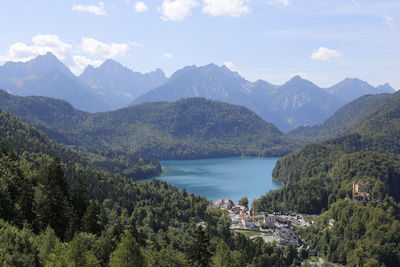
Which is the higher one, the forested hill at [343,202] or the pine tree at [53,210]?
the pine tree at [53,210]

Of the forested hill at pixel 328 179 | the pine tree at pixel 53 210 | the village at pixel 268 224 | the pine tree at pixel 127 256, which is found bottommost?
the village at pixel 268 224

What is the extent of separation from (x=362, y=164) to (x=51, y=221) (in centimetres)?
9651

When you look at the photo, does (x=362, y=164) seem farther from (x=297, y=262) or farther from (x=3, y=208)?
(x=3, y=208)

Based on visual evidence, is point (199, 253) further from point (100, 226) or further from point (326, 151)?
point (326, 151)

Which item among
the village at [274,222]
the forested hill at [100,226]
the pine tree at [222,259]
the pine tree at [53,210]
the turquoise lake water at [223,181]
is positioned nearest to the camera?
the forested hill at [100,226]

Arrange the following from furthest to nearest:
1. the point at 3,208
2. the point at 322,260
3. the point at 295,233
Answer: the point at 295,233 < the point at 322,260 < the point at 3,208

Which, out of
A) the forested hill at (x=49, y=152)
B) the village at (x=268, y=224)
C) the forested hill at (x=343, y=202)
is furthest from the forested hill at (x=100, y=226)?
the forested hill at (x=343, y=202)

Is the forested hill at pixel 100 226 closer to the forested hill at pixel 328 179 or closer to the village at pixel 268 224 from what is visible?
the village at pixel 268 224

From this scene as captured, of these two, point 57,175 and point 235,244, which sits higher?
point 57,175

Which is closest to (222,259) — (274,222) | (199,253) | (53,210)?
(199,253)

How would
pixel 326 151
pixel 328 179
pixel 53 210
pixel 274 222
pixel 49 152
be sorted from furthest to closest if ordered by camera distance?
pixel 326 151
pixel 328 179
pixel 49 152
pixel 274 222
pixel 53 210

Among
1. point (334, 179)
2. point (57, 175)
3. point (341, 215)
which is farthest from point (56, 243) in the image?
point (334, 179)

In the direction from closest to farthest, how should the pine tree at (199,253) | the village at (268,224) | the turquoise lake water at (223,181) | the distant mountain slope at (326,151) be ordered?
1. the pine tree at (199,253)
2. the village at (268,224)
3. the turquoise lake water at (223,181)
4. the distant mountain slope at (326,151)

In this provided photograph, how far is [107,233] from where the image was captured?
36.3 metres
